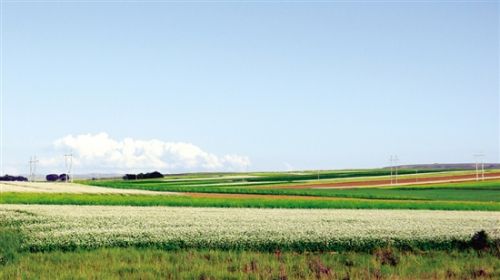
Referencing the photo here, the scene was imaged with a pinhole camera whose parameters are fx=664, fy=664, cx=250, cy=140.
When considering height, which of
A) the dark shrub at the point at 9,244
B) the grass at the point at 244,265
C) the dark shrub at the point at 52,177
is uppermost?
the dark shrub at the point at 9,244

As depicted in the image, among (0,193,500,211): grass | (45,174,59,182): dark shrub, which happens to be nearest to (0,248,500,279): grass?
(0,193,500,211): grass

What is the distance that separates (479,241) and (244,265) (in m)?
9.99

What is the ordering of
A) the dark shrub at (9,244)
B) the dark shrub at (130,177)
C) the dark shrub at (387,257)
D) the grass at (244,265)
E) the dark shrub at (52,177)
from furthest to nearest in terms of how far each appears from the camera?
the dark shrub at (52,177) < the dark shrub at (130,177) < the dark shrub at (9,244) < the dark shrub at (387,257) < the grass at (244,265)

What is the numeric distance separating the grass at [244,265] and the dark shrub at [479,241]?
155 centimetres

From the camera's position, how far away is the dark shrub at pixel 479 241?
2409cm

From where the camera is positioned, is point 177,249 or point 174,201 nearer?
point 177,249

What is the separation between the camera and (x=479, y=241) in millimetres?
24203

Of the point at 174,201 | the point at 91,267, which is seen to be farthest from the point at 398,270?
the point at 174,201

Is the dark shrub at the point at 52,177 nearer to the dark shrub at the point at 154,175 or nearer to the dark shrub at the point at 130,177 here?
the dark shrub at the point at 130,177

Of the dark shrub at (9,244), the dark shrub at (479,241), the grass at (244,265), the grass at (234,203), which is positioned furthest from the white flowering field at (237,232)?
the grass at (234,203)

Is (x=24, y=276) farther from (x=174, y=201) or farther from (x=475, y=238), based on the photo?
(x=174, y=201)

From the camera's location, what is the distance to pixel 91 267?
1872 centimetres

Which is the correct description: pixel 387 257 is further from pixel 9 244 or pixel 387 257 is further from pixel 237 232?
pixel 9 244

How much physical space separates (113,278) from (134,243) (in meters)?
6.77
